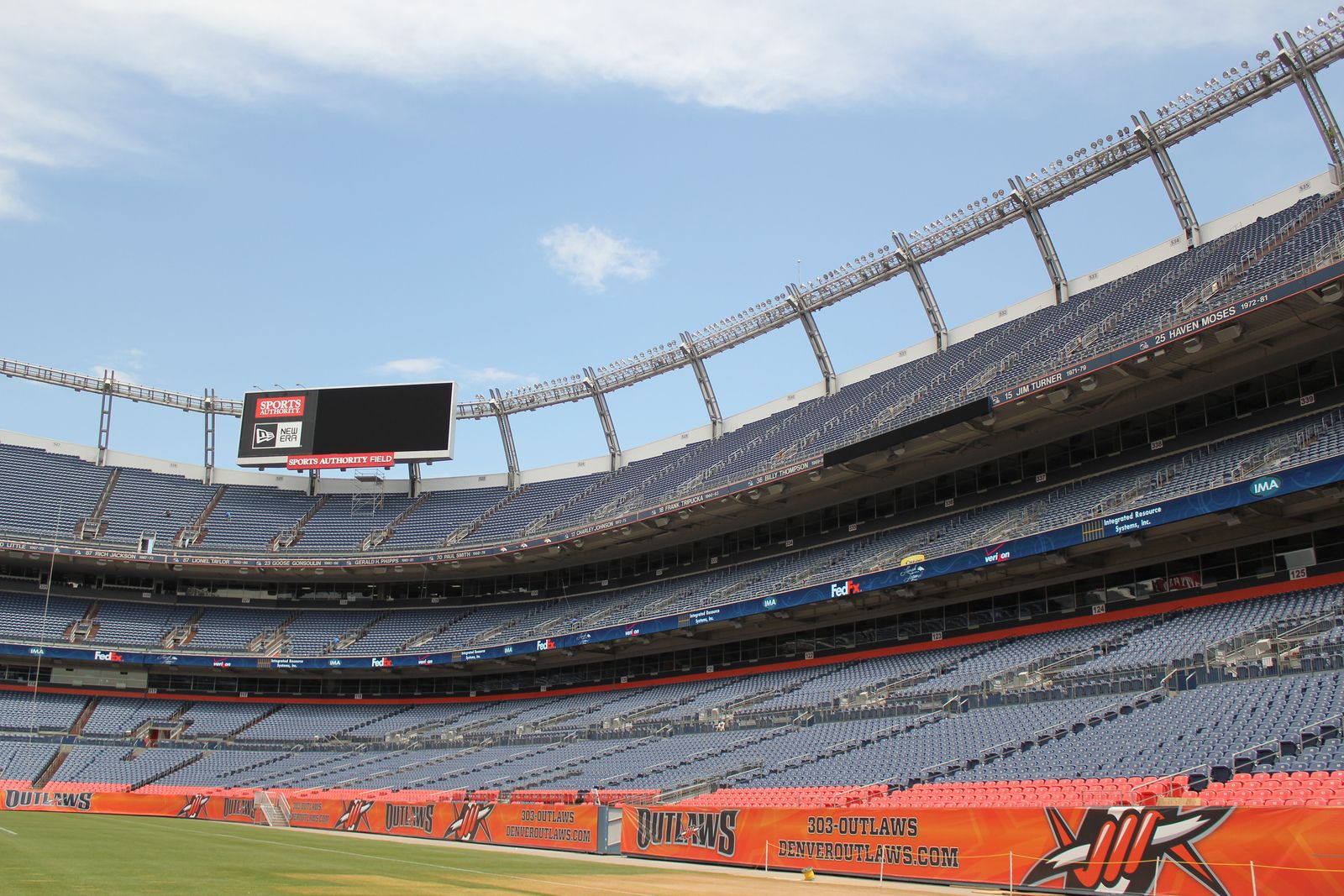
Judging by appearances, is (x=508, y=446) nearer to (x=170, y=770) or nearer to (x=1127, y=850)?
(x=170, y=770)

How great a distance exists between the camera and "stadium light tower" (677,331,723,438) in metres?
52.8

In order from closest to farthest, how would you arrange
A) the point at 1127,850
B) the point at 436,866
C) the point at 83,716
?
the point at 1127,850 < the point at 436,866 < the point at 83,716

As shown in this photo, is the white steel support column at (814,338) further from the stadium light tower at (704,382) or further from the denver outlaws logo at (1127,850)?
the denver outlaws logo at (1127,850)

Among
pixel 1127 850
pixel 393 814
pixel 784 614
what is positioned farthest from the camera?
pixel 784 614

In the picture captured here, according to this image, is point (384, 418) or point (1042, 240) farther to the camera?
point (384, 418)

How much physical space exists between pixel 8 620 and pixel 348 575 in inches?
642

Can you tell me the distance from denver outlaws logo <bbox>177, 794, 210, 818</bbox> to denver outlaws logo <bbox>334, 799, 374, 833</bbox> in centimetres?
882

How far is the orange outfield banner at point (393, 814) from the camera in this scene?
27109 mm

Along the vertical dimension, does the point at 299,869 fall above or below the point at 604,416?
below

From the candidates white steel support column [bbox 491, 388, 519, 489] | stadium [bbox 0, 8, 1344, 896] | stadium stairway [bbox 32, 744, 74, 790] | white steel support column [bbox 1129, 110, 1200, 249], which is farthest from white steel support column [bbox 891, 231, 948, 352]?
stadium stairway [bbox 32, 744, 74, 790]

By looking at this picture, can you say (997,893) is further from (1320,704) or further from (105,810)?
(105,810)

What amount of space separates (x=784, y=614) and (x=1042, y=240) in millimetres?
18469

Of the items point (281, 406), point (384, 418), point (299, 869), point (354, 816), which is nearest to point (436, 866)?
point (299, 869)

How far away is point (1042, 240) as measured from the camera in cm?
4175
